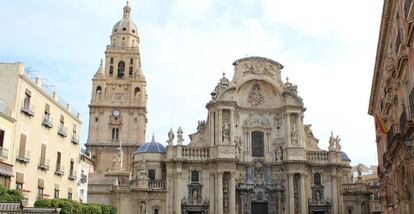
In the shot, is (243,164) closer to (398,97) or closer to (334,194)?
(334,194)

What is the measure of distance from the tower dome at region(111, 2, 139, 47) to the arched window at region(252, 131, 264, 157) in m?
32.7

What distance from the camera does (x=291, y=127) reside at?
4609 centimetres

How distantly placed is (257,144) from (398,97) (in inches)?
972

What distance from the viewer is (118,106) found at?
221ft

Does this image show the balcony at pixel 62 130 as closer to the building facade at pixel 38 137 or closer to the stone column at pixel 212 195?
the building facade at pixel 38 137

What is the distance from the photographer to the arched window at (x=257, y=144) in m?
46.5

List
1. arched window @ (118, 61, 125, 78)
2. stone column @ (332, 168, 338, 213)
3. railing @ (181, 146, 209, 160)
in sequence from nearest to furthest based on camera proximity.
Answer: railing @ (181, 146, 209, 160)
stone column @ (332, 168, 338, 213)
arched window @ (118, 61, 125, 78)

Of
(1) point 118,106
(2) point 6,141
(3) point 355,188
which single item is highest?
(1) point 118,106

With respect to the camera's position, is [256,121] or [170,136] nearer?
[170,136]

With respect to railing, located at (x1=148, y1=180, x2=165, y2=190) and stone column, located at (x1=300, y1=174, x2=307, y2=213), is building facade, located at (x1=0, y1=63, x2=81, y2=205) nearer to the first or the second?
railing, located at (x1=148, y1=180, x2=165, y2=190)

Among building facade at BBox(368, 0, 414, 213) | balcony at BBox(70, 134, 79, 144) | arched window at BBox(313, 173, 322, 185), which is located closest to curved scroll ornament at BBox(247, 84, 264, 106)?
arched window at BBox(313, 173, 322, 185)

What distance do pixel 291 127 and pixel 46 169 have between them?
23.7 metres

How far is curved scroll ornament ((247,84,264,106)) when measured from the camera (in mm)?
47562

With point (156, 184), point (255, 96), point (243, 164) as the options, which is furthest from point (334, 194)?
point (156, 184)
